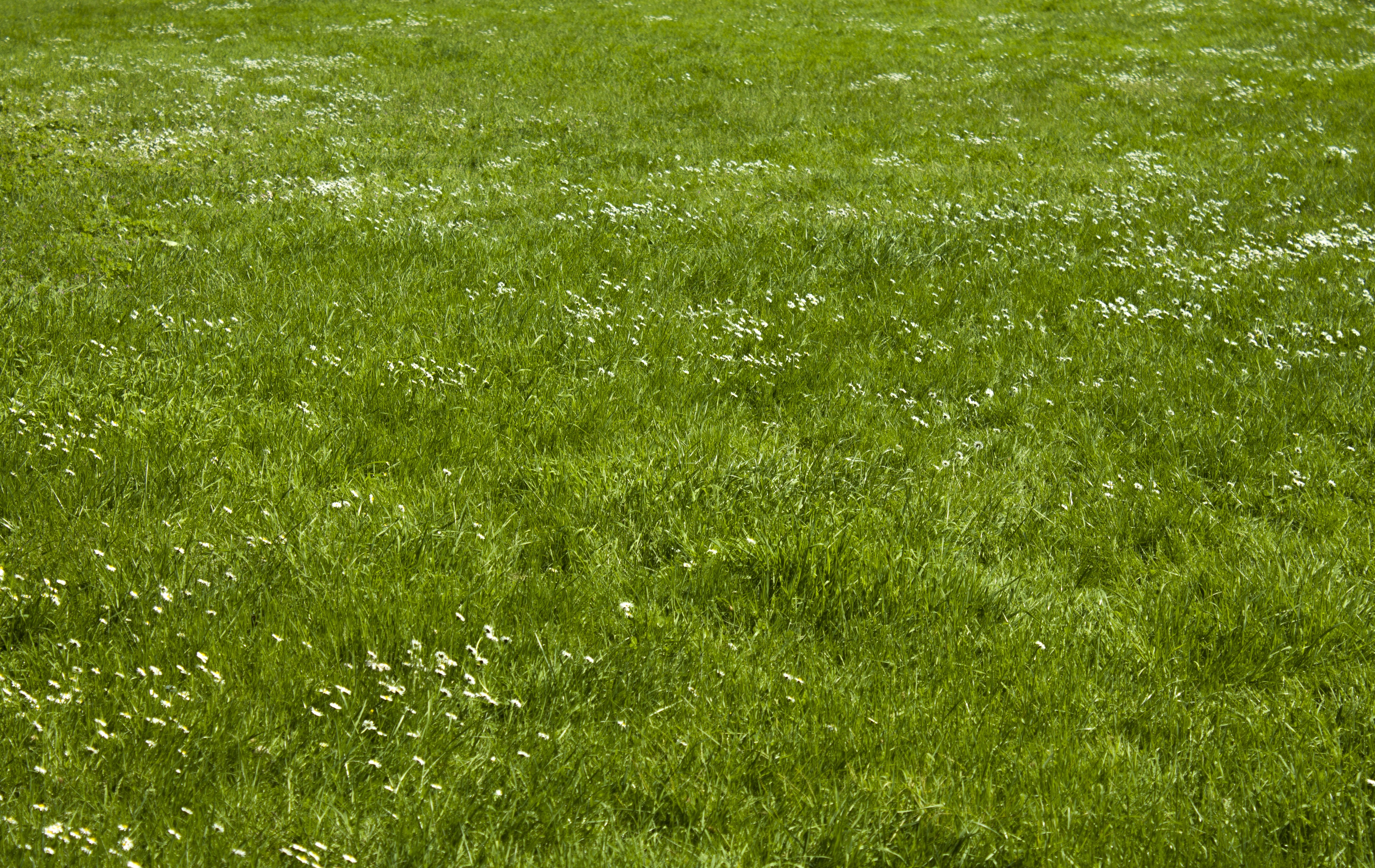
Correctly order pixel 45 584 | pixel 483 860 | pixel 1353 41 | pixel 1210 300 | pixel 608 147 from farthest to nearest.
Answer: pixel 1353 41 → pixel 608 147 → pixel 1210 300 → pixel 45 584 → pixel 483 860

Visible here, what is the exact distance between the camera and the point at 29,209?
899cm

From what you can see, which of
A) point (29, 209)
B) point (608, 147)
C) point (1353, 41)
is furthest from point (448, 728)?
point (1353, 41)

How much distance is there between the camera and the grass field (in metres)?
3.24

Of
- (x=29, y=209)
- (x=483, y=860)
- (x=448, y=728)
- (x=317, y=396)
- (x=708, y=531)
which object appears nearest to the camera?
(x=483, y=860)

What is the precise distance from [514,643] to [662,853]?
1.13 metres

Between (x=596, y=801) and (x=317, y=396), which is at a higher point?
(x=317, y=396)

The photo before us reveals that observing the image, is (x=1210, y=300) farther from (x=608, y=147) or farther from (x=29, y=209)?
(x=29, y=209)

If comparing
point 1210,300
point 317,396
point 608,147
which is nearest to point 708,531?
point 317,396

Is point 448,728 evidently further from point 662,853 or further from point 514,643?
point 662,853

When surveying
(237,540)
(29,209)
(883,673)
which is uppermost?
(29,209)

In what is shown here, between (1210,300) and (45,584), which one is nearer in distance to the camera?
(45,584)

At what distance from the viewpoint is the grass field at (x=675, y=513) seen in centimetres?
324

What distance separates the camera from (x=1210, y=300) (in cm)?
830

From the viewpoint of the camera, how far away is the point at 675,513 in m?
4.96
